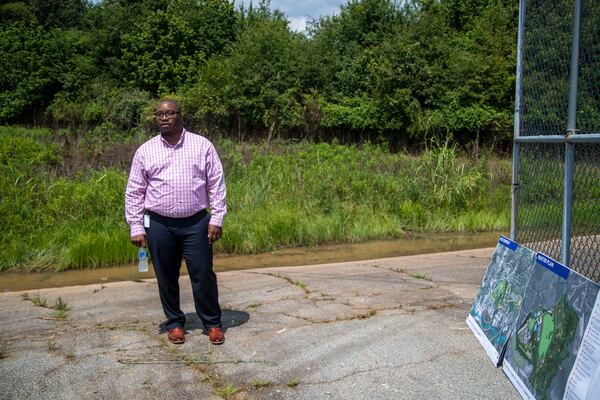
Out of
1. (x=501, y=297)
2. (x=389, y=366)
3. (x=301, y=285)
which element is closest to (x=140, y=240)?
(x=389, y=366)

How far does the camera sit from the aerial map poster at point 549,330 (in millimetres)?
3686

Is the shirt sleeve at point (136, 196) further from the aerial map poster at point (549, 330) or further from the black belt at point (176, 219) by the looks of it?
the aerial map poster at point (549, 330)

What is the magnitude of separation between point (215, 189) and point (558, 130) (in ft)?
9.49

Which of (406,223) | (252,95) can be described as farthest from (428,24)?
(406,223)

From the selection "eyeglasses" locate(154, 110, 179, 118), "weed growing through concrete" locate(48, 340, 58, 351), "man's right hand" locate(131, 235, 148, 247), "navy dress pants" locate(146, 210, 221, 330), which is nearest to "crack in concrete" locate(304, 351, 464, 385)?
"navy dress pants" locate(146, 210, 221, 330)

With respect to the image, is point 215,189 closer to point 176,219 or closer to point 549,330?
point 176,219

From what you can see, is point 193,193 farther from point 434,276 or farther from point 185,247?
point 434,276

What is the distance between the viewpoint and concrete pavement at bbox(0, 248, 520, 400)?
4715 millimetres

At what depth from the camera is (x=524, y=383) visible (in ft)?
14.0

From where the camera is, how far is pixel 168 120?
5477 millimetres

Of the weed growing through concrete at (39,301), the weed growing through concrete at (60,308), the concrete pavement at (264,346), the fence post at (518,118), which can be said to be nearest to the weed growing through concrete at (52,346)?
the concrete pavement at (264,346)

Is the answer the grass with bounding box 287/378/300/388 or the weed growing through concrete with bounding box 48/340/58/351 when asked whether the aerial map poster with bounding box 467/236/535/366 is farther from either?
the weed growing through concrete with bounding box 48/340/58/351

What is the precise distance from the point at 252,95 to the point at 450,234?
19.0 meters

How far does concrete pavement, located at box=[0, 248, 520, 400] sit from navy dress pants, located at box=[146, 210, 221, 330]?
0.28m
